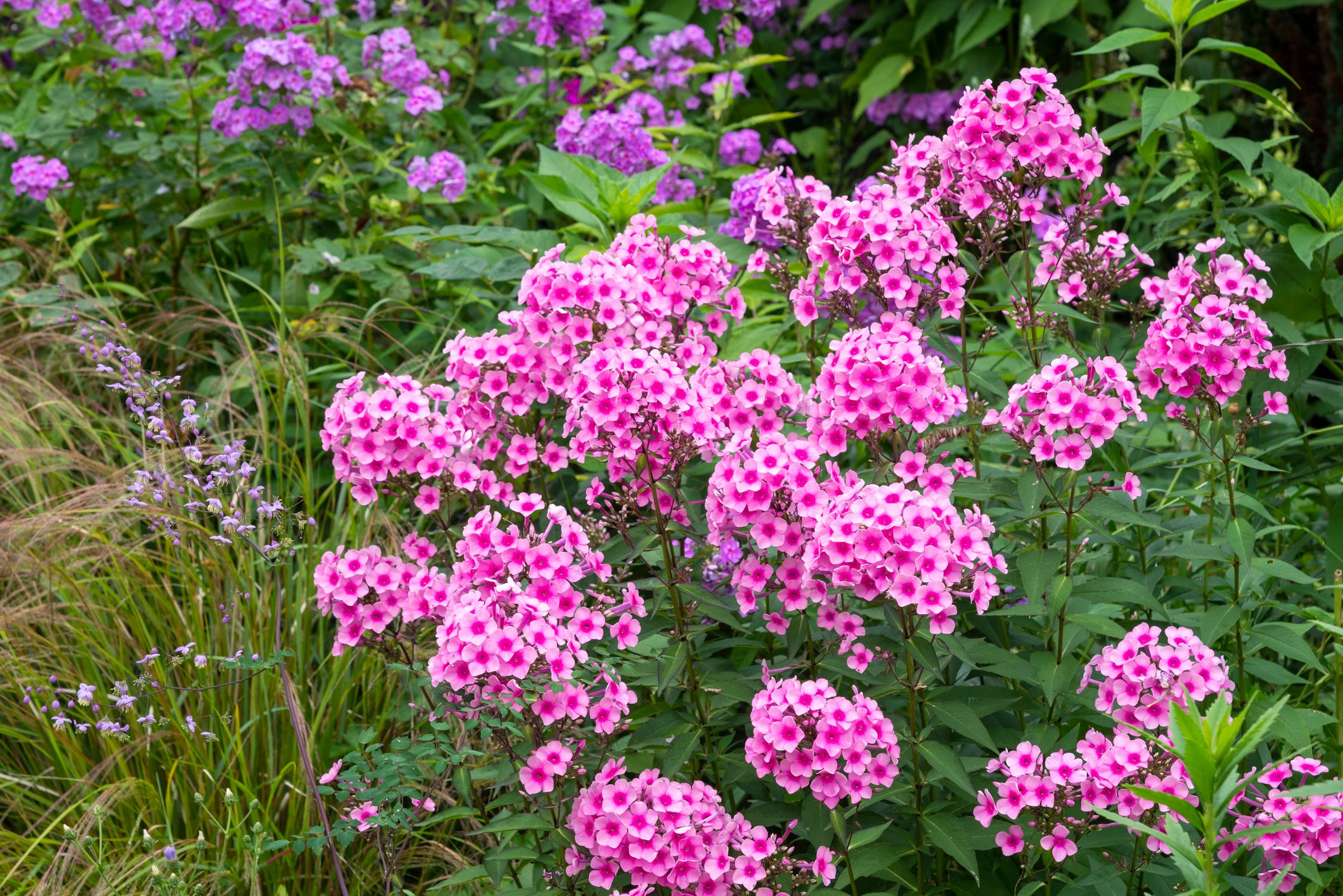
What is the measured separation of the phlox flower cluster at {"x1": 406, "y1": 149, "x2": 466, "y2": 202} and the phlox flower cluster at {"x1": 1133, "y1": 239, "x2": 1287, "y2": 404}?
2607mm

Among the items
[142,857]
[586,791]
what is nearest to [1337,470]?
[586,791]

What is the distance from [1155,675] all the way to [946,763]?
1.24 feet

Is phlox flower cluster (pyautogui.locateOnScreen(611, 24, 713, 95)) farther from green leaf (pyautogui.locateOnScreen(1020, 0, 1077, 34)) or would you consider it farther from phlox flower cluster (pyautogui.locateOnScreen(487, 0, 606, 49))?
green leaf (pyautogui.locateOnScreen(1020, 0, 1077, 34))

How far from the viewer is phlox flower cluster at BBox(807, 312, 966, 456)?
2117 mm

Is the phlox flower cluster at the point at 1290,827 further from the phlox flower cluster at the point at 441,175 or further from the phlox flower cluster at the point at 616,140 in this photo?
the phlox flower cluster at the point at 441,175

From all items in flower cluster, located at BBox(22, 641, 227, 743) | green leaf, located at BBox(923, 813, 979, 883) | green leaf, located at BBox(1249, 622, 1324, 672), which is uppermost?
green leaf, located at BBox(1249, 622, 1324, 672)

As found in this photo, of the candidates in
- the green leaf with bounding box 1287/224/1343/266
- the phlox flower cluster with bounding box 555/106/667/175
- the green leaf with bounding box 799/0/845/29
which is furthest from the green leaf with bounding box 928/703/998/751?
the green leaf with bounding box 799/0/845/29

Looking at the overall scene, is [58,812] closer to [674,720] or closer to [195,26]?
[674,720]

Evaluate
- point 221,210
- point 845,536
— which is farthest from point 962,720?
point 221,210

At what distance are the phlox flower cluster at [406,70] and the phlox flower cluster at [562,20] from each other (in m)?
0.46

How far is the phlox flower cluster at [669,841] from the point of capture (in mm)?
2002

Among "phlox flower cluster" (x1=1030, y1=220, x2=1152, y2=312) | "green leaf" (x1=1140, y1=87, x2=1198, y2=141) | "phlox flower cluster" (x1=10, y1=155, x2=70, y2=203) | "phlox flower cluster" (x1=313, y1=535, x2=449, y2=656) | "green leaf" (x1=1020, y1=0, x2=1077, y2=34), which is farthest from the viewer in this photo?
"green leaf" (x1=1020, y1=0, x2=1077, y2=34)

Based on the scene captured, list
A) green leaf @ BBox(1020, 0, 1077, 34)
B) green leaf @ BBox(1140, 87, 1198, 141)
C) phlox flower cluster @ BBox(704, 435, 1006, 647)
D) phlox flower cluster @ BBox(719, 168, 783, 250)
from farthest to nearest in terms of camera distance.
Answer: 1. green leaf @ BBox(1020, 0, 1077, 34)
2. phlox flower cluster @ BBox(719, 168, 783, 250)
3. green leaf @ BBox(1140, 87, 1198, 141)
4. phlox flower cluster @ BBox(704, 435, 1006, 647)

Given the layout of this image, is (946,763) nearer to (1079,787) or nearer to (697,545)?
(1079,787)
